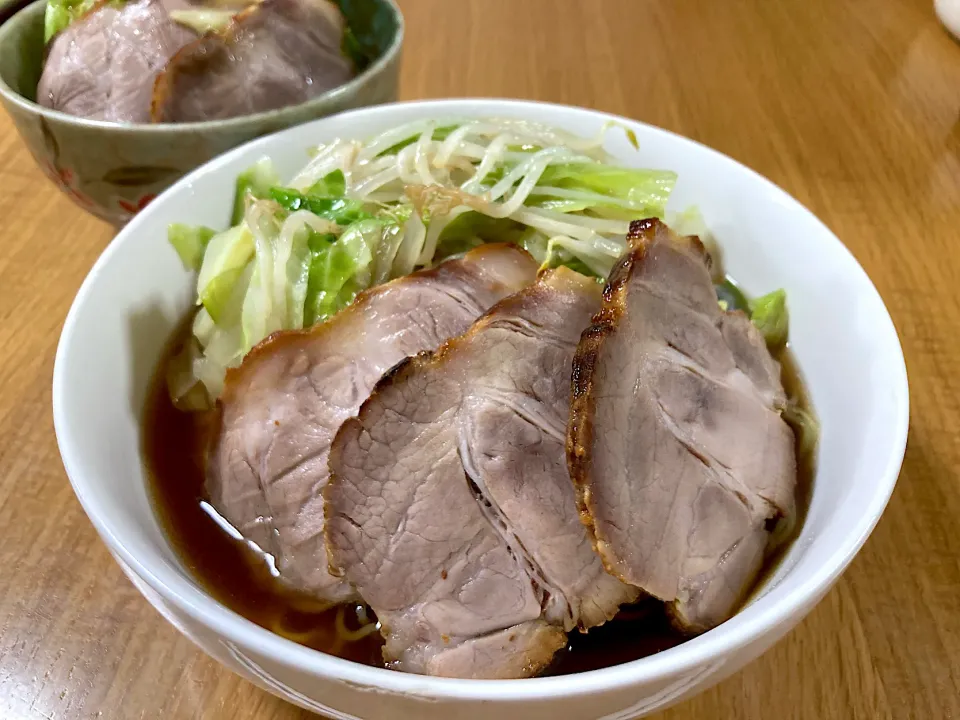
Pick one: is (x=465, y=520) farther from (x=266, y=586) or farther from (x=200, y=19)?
(x=200, y=19)

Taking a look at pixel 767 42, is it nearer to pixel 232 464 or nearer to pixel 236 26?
pixel 236 26

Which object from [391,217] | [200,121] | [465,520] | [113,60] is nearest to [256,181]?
[200,121]

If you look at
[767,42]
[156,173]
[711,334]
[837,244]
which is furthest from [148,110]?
[767,42]

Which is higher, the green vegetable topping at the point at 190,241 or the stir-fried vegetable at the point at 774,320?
the green vegetable topping at the point at 190,241

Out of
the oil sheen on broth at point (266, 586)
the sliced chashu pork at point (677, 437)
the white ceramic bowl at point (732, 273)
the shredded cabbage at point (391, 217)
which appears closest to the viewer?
the white ceramic bowl at point (732, 273)

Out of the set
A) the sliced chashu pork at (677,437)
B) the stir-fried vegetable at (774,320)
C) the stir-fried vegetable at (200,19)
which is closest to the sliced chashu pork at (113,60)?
the stir-fried vegetable at (200,19)

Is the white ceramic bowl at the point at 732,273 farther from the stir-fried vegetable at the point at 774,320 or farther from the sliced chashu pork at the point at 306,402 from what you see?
the sliced chashu pork at the point at 306,402
